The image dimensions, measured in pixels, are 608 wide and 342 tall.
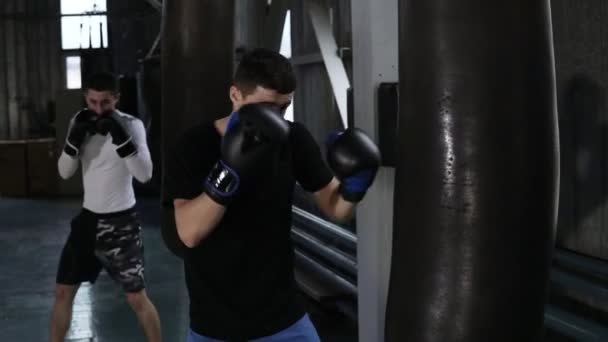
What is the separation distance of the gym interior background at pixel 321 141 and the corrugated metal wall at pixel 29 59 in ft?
17.4

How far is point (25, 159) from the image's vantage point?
39.2 feet

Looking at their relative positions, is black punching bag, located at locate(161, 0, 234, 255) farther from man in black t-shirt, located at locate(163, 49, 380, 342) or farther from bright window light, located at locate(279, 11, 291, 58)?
bright window light, located at locate(279, 11, 291, 58)

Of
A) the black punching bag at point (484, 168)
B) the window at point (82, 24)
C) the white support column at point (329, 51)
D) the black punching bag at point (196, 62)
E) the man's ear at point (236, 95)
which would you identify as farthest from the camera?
the window at point (82, 24)

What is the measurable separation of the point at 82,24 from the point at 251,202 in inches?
613

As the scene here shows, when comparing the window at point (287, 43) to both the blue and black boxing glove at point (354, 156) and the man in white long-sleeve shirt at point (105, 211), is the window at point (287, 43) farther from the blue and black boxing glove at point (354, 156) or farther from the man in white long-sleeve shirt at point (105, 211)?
the blue and black boxing glove at point (354, 156)

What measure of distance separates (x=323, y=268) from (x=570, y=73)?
2.43 metres

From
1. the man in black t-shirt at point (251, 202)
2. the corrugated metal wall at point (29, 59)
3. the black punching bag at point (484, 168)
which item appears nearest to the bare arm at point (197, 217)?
the man in black t-shirt at point (251, 202)

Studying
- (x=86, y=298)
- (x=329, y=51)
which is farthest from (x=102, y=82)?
(x=86, y=298)

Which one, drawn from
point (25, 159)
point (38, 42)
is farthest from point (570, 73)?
point (38, 42)

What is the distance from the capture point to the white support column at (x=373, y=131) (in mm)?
2098

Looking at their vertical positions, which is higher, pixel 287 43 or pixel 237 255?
pixel 287 43

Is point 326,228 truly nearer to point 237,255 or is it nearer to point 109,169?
point 109,169

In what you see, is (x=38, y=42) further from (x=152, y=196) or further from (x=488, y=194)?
(x=488, y=194)

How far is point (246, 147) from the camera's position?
1817 millimetres
